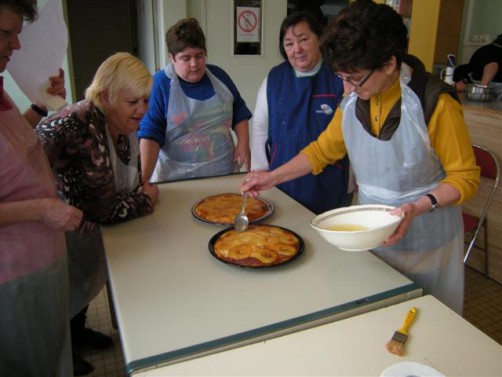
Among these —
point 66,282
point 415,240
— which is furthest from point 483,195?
point 66,282

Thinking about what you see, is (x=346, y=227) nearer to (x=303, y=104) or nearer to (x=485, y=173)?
(x=303, y=104)

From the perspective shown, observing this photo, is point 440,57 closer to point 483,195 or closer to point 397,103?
point 483,195

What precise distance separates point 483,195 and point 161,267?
2.15m

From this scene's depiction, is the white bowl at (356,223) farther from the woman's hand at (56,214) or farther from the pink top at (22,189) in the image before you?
the pink top at (22,189)

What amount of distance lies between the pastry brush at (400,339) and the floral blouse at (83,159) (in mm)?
952

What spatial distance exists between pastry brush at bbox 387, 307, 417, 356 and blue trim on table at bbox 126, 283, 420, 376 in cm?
11

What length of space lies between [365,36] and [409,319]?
0.69 meters

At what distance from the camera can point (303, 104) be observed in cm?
187

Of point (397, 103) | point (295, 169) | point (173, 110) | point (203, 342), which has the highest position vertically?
point (397, 103)

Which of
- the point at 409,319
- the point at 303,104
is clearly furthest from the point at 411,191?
the point at 303,104

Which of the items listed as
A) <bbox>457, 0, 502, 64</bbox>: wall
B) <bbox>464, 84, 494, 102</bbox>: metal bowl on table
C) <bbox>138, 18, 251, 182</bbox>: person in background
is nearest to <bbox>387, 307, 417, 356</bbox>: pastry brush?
<bbox>138, 18, 251, 182</bbox>: person in background

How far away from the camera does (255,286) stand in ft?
3.57

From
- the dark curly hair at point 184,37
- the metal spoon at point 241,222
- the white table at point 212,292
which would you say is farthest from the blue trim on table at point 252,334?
the dark curly hair at point 184,37

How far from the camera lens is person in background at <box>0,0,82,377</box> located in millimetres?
1080
